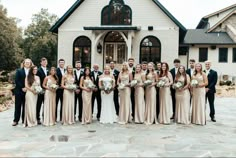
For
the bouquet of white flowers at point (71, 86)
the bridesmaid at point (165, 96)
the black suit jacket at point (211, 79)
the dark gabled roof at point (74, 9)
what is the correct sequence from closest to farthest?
the bouquet of white flowers at point (71, 86) < the bridesmaid at point (165, 96) < the black suit jacket at point (211, 79) < the dark gabled roof at point (74, 9)

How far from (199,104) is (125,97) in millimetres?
2245

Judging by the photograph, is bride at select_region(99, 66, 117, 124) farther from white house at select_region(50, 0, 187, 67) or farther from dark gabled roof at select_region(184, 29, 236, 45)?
dark gabled roof at select_region(184, 29, 236, 45)

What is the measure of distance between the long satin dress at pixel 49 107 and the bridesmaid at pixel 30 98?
1.08ft

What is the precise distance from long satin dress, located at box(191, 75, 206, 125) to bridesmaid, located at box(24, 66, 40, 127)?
184 inches

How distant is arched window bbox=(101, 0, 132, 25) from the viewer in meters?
24.3

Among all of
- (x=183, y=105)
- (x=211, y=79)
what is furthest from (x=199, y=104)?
(x=211, y=79)

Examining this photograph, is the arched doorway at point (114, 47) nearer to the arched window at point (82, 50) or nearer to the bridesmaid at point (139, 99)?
the arched window at point (82, 50)

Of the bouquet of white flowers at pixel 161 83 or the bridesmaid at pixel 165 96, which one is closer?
the bouquet of white flowers at pixel 161 83

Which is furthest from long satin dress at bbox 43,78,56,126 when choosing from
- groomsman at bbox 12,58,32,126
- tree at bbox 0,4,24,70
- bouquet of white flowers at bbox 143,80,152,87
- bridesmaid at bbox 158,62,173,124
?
tree at bbox 0,4,24,70

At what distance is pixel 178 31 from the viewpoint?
78.5 ft

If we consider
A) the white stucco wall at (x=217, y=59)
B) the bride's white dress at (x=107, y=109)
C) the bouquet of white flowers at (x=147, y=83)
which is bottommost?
the bride's white dress at (x=107, y=109)

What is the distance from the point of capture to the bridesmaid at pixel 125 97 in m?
10.6


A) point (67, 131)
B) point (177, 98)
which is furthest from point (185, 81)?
point (67, 131)

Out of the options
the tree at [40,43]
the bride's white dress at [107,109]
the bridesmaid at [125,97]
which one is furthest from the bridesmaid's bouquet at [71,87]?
the tree at [40,43]
